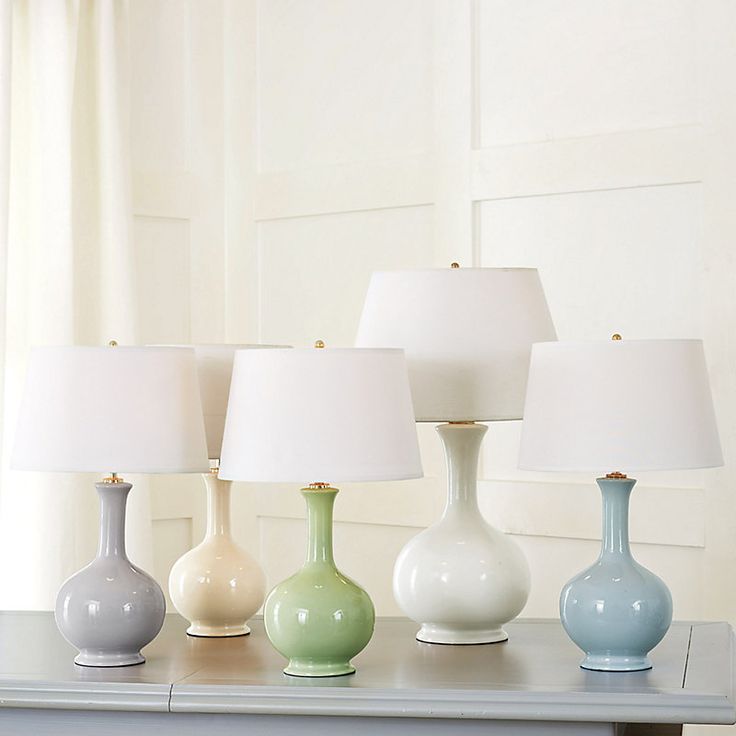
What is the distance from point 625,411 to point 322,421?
405 mm

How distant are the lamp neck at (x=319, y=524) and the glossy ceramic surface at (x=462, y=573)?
0.25 m

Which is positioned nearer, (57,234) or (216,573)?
(216,573)

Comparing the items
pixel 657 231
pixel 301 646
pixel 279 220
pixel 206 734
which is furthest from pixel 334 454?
pixel 279 220

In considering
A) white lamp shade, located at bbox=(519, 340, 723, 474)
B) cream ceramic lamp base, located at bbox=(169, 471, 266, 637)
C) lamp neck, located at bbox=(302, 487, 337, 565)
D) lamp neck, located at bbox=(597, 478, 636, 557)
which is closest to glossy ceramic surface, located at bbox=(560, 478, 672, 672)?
lamp neck, located at bbox=(597, 478, 636, 557)

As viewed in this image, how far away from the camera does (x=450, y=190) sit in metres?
3.03

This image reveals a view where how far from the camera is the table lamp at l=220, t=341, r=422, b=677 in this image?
167 cm

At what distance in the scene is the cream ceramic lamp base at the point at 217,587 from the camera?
2.10 metres

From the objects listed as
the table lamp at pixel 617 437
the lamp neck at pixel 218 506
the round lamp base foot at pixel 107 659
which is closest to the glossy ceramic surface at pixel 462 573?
the table lamp at pixel 617 437

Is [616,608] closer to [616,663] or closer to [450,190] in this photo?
[616,663]

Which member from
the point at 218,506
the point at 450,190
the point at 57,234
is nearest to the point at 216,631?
the point at 218,506

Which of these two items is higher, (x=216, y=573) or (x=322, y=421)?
(x=322, y=421)

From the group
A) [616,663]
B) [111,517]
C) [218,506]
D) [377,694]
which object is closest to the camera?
[377,694]

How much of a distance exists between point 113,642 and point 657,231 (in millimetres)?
1493

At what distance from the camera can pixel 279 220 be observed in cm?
334
